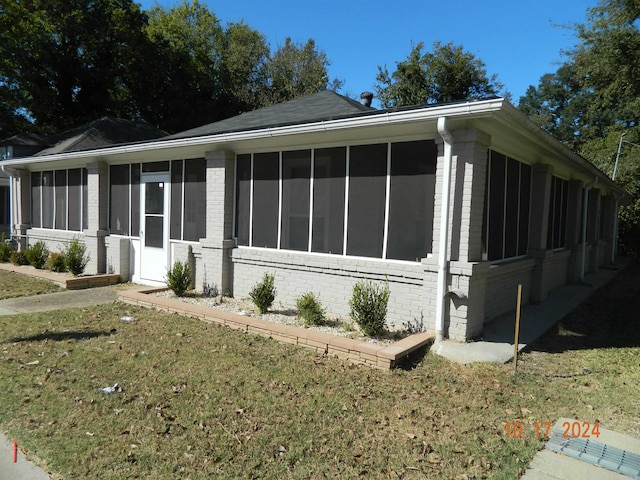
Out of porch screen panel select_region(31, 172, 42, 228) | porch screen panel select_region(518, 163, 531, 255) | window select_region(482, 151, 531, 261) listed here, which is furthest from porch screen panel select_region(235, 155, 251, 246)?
porch screen panel select_region(31, 172, 42, 228)

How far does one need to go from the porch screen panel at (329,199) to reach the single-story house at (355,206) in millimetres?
20

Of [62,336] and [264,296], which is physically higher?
[264,296]

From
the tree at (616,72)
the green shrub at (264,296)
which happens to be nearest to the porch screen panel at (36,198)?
the green shrub at (264,296)

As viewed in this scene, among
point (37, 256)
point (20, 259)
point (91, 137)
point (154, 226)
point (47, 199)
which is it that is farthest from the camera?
point (91, 137)

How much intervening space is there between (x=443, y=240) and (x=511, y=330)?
195cm

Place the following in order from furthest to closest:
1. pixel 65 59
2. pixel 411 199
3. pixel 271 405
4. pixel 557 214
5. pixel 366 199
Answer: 1. pixel 65 59
2. pixel 557 214
3. pixel 366 199
4. pixel 411 199
5. pixel 271 405

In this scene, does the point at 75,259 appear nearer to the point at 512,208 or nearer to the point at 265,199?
the point at 265,199

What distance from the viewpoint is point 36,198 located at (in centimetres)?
1315

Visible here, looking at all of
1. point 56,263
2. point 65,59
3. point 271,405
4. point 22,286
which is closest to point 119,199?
point 56,263

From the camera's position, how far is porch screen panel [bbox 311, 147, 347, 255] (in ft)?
22.1

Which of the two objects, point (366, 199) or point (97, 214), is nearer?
point (366, 199)

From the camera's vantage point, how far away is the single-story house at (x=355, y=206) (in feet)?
18.5

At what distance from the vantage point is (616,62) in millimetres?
14867

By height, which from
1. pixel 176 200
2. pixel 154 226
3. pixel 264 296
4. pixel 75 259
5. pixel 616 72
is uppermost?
pixel 616 72
